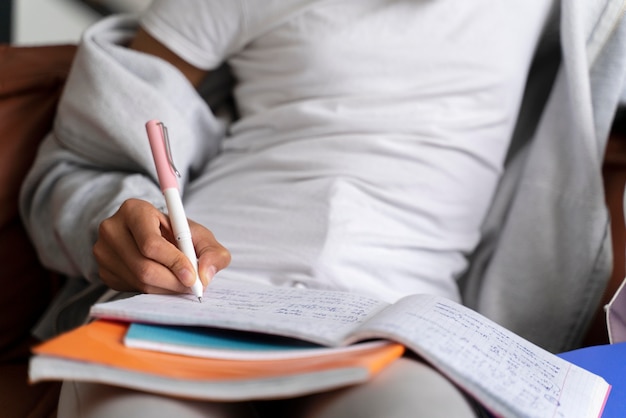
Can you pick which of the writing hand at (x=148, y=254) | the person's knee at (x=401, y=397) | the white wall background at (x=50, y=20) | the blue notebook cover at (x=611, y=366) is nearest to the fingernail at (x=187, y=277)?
the writing hand at (x=148, y=254)

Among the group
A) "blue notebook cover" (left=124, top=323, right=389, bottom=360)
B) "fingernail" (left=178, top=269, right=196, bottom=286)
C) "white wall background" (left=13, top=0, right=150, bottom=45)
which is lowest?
"white wall background" (left=13, top=0, right=150, bottom=45)

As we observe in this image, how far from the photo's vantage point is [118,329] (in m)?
0.48

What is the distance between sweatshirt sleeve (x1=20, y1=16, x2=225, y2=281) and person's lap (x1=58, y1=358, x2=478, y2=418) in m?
0.29

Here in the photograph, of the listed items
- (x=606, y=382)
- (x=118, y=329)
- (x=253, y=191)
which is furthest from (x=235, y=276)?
(x=606, y=382)

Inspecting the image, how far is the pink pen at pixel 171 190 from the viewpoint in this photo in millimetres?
563

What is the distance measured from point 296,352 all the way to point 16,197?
511mm

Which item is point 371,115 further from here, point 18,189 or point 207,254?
point 18,189

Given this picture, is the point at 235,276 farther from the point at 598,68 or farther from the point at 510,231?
the point at 598,68

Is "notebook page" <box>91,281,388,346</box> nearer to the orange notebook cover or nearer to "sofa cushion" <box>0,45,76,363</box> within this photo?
the orange notebook cover

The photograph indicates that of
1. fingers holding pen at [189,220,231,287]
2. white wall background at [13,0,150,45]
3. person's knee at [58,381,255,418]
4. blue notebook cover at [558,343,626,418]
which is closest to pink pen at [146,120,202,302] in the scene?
fingers holding pen at [189,220,231,287]

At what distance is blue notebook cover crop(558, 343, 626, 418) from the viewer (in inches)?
20.6

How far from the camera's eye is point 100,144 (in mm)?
778

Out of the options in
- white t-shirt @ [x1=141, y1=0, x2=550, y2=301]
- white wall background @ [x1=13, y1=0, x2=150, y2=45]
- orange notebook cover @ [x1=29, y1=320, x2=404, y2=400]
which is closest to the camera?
orange notebook cover @ [x1=29, y1=320, x2=404, y2=400]

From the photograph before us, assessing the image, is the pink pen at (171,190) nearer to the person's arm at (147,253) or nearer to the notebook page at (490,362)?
the person's arm at (147,253)
